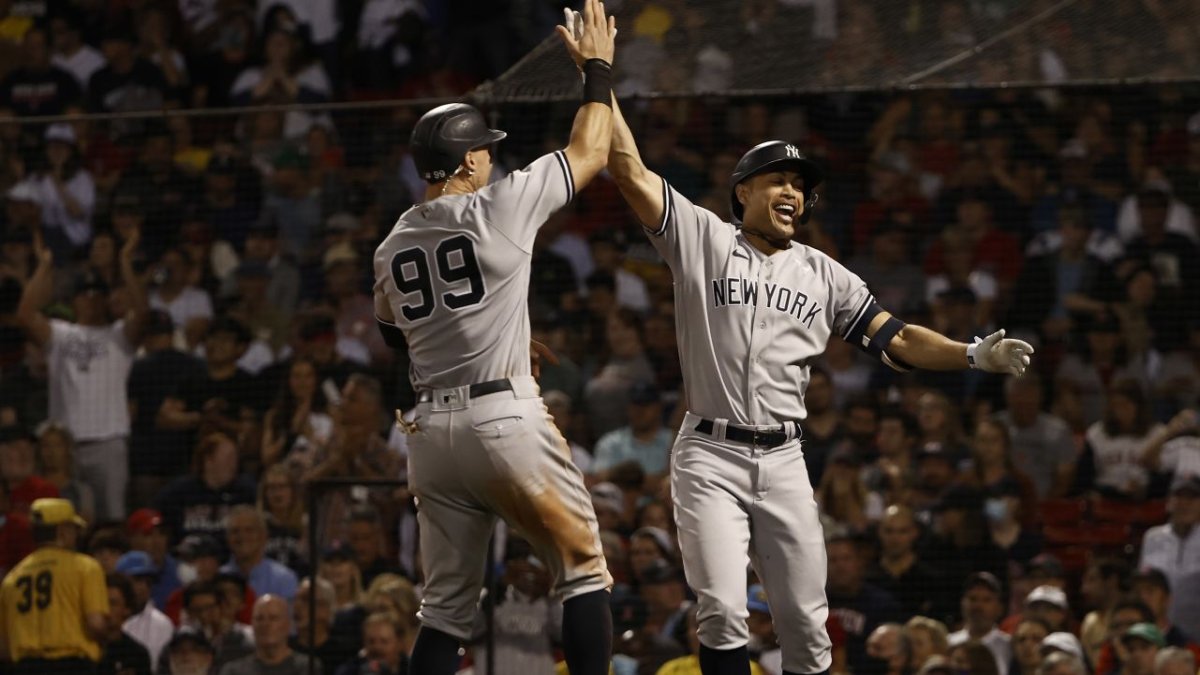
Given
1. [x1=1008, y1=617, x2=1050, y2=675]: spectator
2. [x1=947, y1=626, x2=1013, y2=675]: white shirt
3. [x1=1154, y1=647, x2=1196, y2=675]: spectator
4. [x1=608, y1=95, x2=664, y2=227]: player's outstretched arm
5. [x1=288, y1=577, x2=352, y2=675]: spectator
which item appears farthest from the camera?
[x1=947, y1=626, x2=1013, y2=675]: white shirt

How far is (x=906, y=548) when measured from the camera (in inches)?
361

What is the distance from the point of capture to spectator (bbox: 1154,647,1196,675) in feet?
25.7

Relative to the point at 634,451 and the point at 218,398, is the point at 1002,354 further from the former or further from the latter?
the point at 218,398

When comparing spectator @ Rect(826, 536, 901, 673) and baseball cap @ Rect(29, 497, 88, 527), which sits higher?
baseball cap @ Rect(29, 497, 88, 527)

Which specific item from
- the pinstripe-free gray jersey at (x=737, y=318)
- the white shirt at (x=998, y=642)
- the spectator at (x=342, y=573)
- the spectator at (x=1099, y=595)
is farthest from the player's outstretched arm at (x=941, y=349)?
the spectator at (x=342, y=573)

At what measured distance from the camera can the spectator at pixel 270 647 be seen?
8516 mm

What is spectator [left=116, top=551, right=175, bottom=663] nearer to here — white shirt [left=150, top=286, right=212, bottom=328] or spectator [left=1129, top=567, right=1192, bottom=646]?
white shirt [left=150, top=286, right=212, bottom=328]

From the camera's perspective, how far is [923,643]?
8.54 metres

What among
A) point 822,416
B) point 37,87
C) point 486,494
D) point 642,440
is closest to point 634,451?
point 642,440

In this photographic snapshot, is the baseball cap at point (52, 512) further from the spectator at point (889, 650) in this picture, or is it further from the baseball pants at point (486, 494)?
the baseball pants at point (486, 494)

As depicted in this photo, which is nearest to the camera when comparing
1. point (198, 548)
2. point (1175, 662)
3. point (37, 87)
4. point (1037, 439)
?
point (1175, 662)

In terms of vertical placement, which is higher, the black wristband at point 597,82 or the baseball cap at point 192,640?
the black wristband at point 597,82

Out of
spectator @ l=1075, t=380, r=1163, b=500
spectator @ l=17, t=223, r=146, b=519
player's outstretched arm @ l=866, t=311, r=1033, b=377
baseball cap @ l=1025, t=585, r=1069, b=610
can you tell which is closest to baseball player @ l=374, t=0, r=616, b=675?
player's outstretched arm @ l=866, t=311, r=1033, b=377

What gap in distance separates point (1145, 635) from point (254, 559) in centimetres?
418
